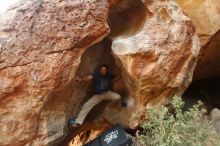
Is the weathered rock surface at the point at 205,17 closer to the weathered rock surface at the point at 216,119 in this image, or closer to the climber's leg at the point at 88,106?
the weathered rock surface at the point at 216,119

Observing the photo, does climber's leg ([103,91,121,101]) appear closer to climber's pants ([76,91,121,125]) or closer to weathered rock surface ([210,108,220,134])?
climber's pants ([76,91,121,125])

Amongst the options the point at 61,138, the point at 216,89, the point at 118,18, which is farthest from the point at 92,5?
the point at 216,89

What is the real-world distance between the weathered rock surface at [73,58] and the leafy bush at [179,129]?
754mm

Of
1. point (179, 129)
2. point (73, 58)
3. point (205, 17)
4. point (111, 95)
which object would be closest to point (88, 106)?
point (111, 95)

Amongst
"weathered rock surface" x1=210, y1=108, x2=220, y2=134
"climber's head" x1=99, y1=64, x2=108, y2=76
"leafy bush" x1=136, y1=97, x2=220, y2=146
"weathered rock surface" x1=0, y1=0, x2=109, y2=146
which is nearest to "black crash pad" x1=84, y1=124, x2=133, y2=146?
"leafy bush" x1=136, y1=97, x2=220, y2=146

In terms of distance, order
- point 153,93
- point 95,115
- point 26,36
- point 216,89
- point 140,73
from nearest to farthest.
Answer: point 26,36
point 140,73
point 153,93
point 95,115
point 216,89

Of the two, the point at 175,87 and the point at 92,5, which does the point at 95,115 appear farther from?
the point at 92,5

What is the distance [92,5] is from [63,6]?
1.37 ft

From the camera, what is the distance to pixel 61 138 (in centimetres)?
633

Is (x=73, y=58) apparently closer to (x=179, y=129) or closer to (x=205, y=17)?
(x=179, y=129)

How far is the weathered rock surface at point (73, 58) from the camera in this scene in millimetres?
5421

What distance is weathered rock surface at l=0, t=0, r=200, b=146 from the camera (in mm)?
5421

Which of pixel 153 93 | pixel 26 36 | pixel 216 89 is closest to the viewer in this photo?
pixel 26 36

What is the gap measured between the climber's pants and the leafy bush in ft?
2.99
